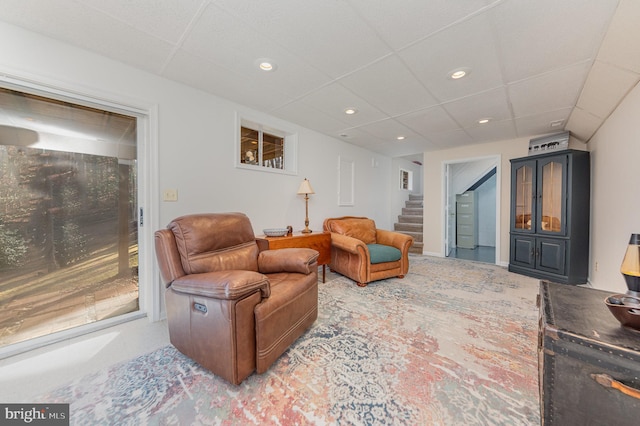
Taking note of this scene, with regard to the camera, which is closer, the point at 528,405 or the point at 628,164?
the point at 528,405

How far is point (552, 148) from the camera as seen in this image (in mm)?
3473

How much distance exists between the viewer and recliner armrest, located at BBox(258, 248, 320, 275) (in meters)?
2.02

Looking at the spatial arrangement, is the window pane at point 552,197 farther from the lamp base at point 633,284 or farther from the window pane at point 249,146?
the window pane at point 249,146

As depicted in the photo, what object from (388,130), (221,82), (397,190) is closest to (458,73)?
(388,130)

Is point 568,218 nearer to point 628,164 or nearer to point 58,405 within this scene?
point 628,164

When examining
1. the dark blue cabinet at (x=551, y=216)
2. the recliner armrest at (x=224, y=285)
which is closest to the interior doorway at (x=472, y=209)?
the dark blue cabinet at (x=551, y=216)

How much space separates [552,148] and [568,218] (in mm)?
1058

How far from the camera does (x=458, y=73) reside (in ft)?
6.93

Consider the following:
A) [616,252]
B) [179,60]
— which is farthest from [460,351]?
[179,60]

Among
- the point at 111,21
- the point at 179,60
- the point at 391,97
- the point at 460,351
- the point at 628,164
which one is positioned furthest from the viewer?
the point at 391,97

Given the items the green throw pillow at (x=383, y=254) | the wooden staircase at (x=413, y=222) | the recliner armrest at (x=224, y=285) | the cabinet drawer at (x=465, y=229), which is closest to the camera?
the recliner armrest at (x=224, y=285)

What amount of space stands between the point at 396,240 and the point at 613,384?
2.81 m

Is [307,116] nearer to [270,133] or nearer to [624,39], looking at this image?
[270,133]

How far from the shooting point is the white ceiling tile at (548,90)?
6.76ft
